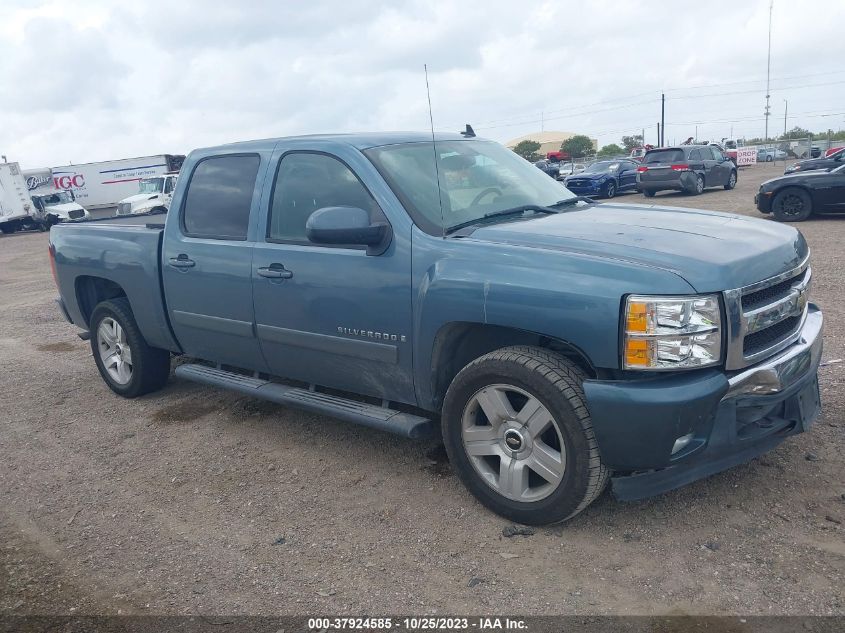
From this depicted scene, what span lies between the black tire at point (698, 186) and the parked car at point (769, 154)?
30124 mm

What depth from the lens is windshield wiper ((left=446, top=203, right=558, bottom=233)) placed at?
12.1ft

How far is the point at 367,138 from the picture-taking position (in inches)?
164

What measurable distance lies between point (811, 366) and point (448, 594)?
2.00 metres

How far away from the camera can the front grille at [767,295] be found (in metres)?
3.04

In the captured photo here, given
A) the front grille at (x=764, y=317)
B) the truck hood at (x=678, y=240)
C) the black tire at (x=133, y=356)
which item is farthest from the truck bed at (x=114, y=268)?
the front grille at (x=764, y=317)

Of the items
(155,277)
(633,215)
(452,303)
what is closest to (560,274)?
(452,303)

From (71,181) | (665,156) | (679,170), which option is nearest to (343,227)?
(679,170)

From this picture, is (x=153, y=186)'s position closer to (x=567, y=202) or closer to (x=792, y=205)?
(x=792, y=205)

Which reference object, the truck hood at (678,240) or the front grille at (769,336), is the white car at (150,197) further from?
the front grille at (769,336)

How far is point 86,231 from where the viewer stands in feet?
18.6

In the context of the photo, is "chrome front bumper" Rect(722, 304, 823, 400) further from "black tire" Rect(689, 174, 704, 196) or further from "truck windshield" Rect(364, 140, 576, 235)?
"black tire" Rect(689, 174, 704, 196)

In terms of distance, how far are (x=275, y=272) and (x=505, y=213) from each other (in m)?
1.36

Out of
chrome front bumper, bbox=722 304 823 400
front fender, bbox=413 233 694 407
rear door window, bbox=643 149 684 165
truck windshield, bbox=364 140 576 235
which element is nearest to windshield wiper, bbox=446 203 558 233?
truck windshield, bbox=364 140 576 235

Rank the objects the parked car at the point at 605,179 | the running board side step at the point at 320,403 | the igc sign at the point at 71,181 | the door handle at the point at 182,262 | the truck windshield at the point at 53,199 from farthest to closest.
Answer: the igc sign at the point at 71,181 < the truck windshield at the point at 53,199 < the parked car at the point at 605,179 < the door handle at the point at 182,262 < the running board side step at the point at 320,403
